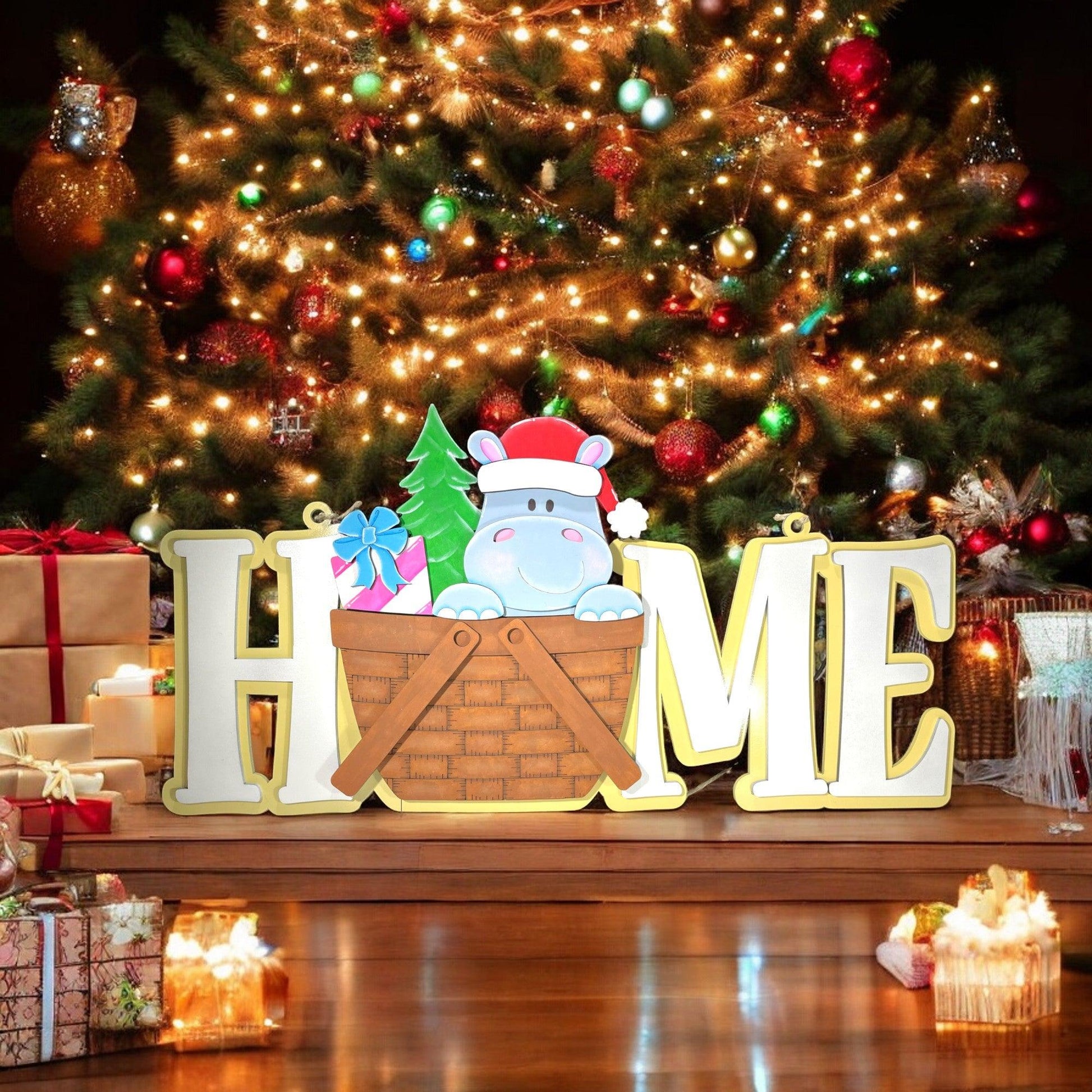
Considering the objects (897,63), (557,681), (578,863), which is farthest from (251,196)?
(897,63)

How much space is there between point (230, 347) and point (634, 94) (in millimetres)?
1237

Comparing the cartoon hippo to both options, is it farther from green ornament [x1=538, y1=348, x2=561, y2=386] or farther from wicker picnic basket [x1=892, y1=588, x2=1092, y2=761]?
wicker picnic basket [x1=892, y1=588, x2=1092, y2=761]

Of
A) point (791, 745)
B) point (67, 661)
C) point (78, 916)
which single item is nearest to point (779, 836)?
point (791, 745)

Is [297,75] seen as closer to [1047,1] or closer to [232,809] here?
[232,809]

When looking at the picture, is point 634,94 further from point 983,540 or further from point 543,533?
point 983,540

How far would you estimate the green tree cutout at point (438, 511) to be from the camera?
3.47m

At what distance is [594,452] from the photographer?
3.44 meters

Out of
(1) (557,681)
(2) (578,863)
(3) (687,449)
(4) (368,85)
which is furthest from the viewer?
(4) (368,85)

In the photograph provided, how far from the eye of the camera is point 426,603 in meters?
3.46

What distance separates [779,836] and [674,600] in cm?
59

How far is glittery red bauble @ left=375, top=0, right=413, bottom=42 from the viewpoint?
4.07m

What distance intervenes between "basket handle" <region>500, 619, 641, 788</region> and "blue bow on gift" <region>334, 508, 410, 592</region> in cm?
29

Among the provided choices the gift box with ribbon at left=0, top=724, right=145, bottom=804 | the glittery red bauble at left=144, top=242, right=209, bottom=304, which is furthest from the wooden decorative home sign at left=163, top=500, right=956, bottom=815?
the glittery red bauble at left=144, top=242, right=209, bottom=304

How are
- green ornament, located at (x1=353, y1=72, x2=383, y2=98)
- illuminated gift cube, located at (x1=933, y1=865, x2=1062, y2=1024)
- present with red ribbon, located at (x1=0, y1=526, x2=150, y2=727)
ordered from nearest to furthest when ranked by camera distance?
illuminated gift cube, located at (x1=933, y1=865, x2=1062, y2=1024) < present with red ribbon, located at (x1=0, y1=526, x2=150, y2=727) < green ornament, located at (x1=353, y1=72, x2=383, y2=98)
